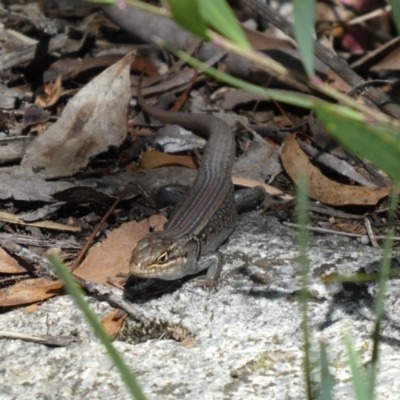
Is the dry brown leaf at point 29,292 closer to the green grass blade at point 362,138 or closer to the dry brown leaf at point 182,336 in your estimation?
the dry brown leaf at point 182,336

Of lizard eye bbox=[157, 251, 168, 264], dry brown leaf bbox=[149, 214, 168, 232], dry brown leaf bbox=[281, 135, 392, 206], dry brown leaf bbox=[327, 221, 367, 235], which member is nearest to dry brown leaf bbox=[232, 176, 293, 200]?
dry brown leaf bbox=[281, 135, 392, 206]

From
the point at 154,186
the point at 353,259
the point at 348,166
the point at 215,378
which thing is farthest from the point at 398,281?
the point at 154,186

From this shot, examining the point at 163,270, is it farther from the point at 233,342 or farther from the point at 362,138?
the point at 362,138

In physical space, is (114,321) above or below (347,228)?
below

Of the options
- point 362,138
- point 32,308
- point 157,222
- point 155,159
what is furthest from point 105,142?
point 362,138

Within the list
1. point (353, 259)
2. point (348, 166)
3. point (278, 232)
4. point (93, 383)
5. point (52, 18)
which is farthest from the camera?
point (52, 18)

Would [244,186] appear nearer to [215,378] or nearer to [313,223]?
[313,223]
